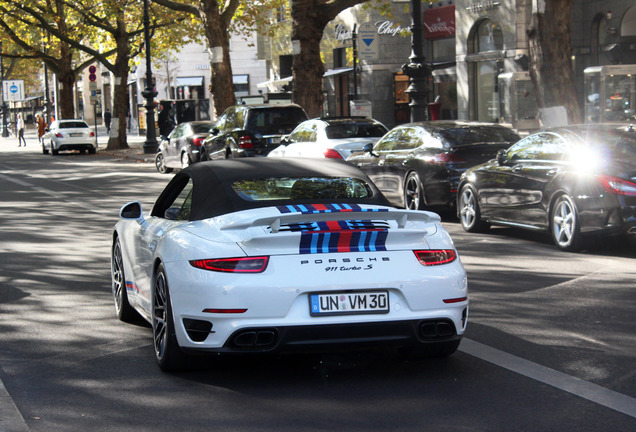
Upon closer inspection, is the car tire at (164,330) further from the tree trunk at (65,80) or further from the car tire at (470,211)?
the tree trunk at (65,80)

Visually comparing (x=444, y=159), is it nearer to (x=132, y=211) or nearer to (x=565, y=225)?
(x=565, y=225)

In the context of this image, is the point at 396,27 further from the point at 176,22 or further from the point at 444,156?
the point at 444,156

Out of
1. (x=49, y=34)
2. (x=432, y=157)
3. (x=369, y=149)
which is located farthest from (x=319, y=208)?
(x=49, y=34)

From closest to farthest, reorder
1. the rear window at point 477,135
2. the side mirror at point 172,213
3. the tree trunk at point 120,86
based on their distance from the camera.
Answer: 1. the side mirror at point 172,213
2. the rear window at point 477,135
3. the tree trunk at point 120,86

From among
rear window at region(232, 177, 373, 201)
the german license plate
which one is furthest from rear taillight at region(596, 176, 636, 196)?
the german license plate

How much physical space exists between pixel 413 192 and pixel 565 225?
14.5 ft

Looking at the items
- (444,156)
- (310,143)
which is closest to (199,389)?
(444,156)

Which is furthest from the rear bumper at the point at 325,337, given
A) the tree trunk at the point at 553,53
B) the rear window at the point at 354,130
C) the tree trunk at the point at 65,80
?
the tree trunk at the point at 65,80

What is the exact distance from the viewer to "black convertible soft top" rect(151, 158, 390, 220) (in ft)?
21.0

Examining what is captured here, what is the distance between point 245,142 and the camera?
24.3 metres

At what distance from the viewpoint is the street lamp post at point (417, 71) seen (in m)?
21.2

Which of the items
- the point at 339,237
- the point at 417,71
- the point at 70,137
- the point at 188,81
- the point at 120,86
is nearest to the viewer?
the point at 339,237

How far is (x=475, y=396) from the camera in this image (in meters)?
5.60

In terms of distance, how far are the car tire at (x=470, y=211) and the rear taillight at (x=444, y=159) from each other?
107cm
